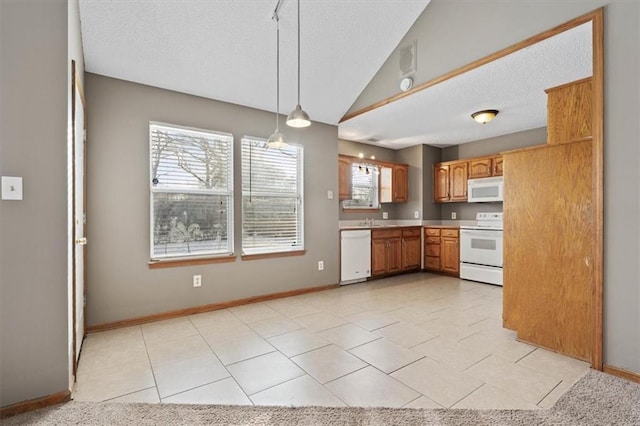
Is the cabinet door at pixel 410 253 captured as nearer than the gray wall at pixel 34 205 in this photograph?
No

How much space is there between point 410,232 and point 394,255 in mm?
623

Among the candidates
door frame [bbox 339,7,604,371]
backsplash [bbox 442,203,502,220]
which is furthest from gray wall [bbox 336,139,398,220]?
door frame [bbox 339,7,604,371]

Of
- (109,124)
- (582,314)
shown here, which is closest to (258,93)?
(109,124)

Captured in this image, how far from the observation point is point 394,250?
18.5 feet

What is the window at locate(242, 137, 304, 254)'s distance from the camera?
13.2 feet

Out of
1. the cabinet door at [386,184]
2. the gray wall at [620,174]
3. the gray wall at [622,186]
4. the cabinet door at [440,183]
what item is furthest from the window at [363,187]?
the gray wall at [622,186]

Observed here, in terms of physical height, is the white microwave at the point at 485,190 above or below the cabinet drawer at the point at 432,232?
above

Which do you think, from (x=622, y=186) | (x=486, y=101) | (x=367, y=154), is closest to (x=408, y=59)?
(x=486, y=101)

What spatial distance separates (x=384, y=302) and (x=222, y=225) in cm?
232

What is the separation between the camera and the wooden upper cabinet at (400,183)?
6.21 m

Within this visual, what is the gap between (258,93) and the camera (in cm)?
380

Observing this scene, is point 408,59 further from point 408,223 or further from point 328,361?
point 408,223

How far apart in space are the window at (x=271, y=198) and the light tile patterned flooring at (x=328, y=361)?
3.11ft

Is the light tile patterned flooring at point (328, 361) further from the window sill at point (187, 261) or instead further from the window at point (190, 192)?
the window at point (190, 192)
